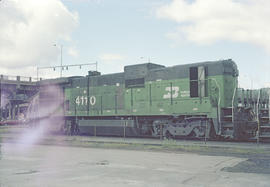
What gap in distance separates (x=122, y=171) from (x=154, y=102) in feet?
34.5

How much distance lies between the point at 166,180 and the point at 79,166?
9.27 feet

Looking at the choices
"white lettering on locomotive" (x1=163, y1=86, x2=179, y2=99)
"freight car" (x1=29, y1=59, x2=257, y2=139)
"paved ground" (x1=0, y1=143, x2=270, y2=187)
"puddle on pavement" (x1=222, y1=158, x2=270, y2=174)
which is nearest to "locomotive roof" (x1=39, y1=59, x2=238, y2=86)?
"freight car" (x1=29, y1=59, x2=257, y2=139)

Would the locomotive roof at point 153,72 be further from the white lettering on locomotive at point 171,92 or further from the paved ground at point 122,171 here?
the paved ground at point 122,171

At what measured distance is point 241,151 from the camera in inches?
445

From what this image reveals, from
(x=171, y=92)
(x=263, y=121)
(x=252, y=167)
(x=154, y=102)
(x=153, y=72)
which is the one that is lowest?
(x=252, y=167)

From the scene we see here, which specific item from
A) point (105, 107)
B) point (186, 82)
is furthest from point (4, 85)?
point (186, 82)

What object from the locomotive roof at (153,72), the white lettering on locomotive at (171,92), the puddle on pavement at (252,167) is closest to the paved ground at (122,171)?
the puddle on pavement at (252,167)

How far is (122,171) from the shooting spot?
7559mm

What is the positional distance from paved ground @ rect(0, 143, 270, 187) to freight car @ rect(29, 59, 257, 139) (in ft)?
19.9

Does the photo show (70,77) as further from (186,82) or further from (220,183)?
(220,183)

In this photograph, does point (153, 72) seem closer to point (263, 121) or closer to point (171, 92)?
point (171, 92)

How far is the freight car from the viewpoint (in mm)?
15695

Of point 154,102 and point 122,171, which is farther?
point 154,102

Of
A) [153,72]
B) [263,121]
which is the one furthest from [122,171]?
[153,72]
